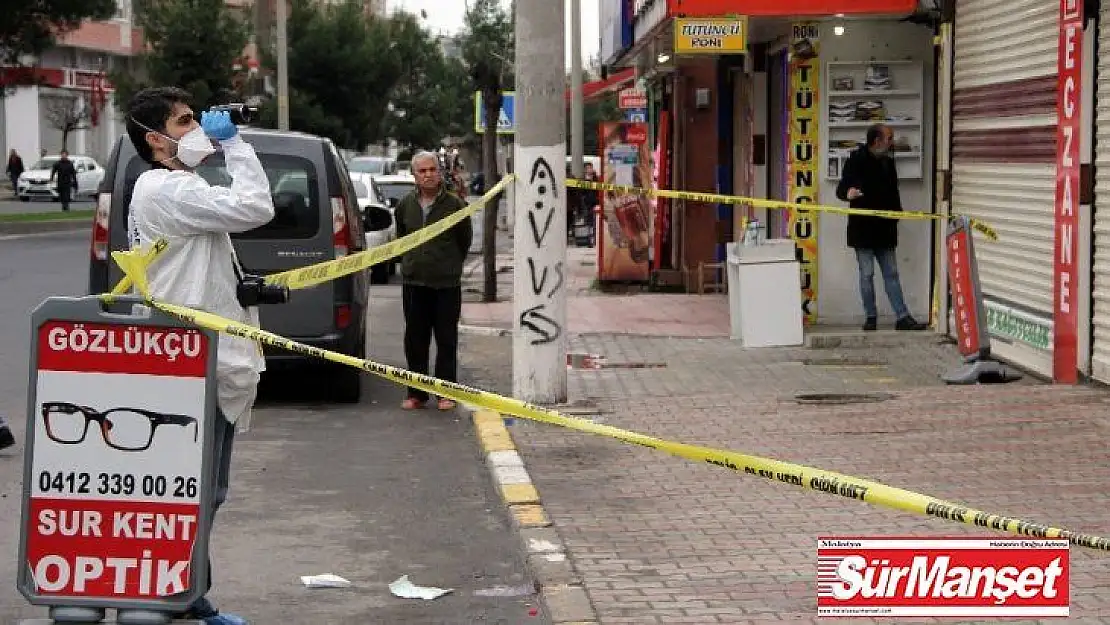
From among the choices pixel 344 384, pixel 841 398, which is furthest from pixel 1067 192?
pixel 344 384

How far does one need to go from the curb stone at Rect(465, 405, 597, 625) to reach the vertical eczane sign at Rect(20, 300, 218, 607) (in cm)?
135

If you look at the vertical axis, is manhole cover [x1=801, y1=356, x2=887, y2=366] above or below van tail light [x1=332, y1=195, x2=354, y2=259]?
below

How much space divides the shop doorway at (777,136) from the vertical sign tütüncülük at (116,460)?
12.1 metres

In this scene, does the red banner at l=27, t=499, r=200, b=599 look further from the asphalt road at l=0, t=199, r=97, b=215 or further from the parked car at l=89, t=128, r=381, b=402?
the asphalt road at l=0, t=199, r=97, b=215

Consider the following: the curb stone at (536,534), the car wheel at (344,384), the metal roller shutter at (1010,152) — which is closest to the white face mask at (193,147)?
the curb stone at (536,534)

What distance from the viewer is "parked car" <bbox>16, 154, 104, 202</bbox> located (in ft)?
178

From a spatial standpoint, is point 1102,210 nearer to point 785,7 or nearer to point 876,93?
point 785,7

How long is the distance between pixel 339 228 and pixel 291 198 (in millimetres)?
371

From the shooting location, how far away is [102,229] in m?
11.6

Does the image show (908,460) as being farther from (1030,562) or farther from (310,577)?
(1030,562)

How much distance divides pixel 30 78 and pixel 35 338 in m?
35.1

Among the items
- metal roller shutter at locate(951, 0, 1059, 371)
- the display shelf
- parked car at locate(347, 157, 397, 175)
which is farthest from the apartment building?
metal roller shutter at locate(951, 0, 1059, 371)

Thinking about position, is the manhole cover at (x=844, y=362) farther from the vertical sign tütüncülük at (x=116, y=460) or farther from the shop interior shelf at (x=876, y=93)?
the vertical sign tütüncülük at (x=116, y=460)

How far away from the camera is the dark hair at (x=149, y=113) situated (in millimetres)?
5973
